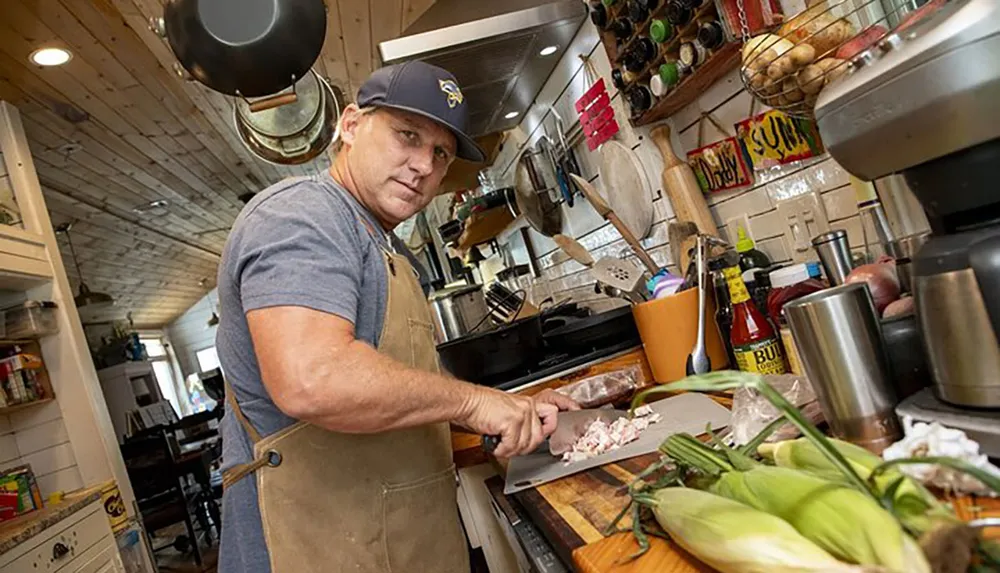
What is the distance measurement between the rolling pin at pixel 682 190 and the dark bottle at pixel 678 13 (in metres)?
0.36

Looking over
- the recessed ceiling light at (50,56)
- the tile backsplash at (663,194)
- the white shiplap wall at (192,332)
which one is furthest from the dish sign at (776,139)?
the white shiplap wall at (192,332)

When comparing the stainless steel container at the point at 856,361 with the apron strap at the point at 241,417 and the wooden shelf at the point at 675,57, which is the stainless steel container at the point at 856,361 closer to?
the wooden shelf at the point at 675,57

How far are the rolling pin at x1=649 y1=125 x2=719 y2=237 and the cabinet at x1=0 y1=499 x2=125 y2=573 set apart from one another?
244 centimetres

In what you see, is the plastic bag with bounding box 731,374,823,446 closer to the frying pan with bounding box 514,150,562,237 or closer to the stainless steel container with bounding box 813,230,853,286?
the stainless steel container with bounding box 813,230,853,286

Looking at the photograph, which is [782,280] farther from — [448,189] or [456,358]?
[448,189]

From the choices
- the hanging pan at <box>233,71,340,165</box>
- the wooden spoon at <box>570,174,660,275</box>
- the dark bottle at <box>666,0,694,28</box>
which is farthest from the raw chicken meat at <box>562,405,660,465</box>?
the hanging pan at <box>233,71,340,165</box>

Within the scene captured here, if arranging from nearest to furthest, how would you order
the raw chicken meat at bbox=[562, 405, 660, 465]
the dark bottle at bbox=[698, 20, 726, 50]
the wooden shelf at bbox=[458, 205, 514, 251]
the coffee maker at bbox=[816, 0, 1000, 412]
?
the coffee maker at bbox=[816, 0, 1000, 412], the raw chicken meat at bbox=[562, 405, 660, 465], the dark bottle at bbox=[698, 20, 726, 50], the wooden shelf at bbox=[458, 205, 514, 251]

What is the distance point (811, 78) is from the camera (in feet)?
3.54

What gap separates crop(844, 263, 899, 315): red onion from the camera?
3.22 feet

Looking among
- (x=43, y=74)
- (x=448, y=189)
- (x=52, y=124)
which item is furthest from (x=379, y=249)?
(x=52, y=124)

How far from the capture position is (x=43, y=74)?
3.32 metres

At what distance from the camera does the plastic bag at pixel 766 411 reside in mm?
906

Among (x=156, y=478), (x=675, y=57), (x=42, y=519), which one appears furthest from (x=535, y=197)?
(x=156, y=478)

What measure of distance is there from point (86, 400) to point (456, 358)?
100 inches
